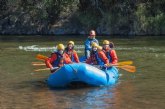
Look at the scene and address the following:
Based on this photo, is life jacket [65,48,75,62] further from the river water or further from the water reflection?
the water reflection

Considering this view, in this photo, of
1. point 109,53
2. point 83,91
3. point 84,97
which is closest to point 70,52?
point 109,53

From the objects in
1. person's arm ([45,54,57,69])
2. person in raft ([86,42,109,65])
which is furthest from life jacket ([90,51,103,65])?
person's arm ([45,54,57,69])

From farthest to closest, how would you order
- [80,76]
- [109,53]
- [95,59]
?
[109,53], [95,59], [80,76]

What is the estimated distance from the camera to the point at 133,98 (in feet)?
42.8

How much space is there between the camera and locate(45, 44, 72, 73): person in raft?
1534 centimetres

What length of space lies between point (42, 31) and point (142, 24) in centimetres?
856

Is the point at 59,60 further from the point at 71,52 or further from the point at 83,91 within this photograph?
the point at 83,91

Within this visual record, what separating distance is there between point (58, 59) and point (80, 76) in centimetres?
141

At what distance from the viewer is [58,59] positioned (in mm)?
15492

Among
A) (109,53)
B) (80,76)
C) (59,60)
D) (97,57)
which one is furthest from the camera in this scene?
(109,53)

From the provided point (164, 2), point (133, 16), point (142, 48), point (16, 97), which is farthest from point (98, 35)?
point (16, 97)

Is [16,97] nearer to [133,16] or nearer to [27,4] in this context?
[133,16]

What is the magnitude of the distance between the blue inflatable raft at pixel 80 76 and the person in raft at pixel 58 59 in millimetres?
534

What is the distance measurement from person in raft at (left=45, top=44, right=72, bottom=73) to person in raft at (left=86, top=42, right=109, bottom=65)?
82 centimetres
